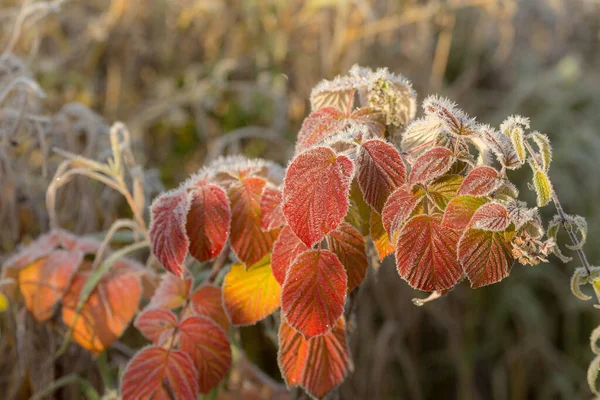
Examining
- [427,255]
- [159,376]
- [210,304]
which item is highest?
[427,255]

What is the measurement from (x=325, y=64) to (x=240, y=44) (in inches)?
13.4

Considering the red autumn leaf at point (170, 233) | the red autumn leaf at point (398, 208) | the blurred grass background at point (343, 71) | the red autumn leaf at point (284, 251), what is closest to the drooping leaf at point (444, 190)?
the red autumn leaf at point (398, 208)

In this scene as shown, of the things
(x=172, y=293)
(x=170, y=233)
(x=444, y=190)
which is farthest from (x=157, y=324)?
(x=444, y=190)

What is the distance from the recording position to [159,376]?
0.69 metres

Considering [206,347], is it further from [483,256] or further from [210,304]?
[483,256]

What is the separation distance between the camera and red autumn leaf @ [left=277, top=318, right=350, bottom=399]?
0.67 metres

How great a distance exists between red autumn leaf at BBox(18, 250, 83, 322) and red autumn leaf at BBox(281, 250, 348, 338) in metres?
0.41

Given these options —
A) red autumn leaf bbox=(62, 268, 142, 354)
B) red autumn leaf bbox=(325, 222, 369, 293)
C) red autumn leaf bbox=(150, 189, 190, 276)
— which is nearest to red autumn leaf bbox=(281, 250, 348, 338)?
red autumn leaf bbox=(325, 222, 369, 293)

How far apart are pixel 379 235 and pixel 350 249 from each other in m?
0.04

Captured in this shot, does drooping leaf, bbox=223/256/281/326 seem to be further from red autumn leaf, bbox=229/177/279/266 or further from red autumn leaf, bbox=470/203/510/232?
red autumn leaf, bbox=470/203/510/232

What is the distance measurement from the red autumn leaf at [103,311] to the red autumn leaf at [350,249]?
351mm

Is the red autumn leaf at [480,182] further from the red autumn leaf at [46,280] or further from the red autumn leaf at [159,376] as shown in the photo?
the red autumn leaf at [46,280]

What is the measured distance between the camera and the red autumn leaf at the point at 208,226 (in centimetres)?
68

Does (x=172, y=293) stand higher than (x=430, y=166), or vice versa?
(x=430, y=166)
